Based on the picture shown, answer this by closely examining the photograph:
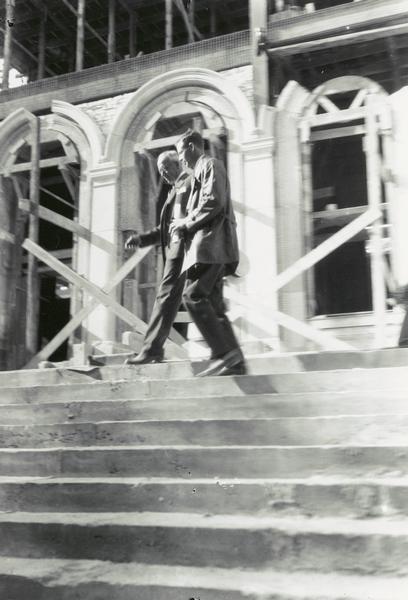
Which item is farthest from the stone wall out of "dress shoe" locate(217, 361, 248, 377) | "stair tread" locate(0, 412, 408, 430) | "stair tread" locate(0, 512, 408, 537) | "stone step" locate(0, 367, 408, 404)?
"stair tread" locate(0, 512, 408, 537)

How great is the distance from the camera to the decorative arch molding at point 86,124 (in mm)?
Result: 10531

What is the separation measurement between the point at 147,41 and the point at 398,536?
13796mm

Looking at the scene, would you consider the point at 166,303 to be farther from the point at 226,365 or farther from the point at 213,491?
the point at 213,491

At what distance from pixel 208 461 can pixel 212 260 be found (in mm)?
1776

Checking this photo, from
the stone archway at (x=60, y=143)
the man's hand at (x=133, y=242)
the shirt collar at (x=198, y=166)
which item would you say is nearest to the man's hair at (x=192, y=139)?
the shirt collar at (x=198, y=166)

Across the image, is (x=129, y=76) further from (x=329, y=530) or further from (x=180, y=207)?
(x=329, y=530)

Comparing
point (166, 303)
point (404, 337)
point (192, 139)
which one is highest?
point (192, 139)

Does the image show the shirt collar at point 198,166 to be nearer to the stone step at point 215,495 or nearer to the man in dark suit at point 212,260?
the man in dark suit at point 212,260

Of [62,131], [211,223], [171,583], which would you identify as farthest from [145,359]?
[62,131]

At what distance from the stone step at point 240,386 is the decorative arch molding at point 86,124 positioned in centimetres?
565

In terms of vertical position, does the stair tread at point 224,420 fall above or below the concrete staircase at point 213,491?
above

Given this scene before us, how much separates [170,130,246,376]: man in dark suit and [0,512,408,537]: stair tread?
1731 mm

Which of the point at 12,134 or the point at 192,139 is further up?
the point at 12,134

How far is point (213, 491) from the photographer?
373 centimetres
